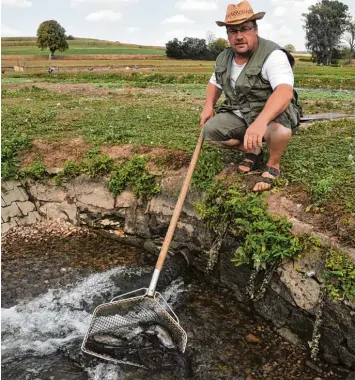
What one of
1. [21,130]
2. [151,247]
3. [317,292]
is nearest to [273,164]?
[317,292]

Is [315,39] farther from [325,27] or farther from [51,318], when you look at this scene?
[51,318]

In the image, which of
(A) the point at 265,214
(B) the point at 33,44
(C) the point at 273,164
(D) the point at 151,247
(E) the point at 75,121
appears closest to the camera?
(A) the point at 265,214

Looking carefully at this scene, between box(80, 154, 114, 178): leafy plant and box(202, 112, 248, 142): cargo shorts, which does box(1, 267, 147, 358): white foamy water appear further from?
box(202, 112, 248, 142): cargo shorts

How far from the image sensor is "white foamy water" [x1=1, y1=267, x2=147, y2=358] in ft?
15.6

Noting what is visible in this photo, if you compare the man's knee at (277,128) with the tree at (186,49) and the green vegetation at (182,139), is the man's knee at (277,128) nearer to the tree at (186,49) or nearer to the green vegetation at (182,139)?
Answer: the green vegetation at (182,139)

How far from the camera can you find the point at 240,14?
4898 mm

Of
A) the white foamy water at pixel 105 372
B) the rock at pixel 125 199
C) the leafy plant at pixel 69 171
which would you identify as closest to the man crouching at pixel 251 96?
the rock at pixel 125 199

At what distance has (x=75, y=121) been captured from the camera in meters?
9.74

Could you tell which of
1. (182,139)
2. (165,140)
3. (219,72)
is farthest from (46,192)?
(219,72)

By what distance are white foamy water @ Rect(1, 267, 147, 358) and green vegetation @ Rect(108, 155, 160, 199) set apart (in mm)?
1419

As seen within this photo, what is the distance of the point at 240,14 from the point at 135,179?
2.95 m

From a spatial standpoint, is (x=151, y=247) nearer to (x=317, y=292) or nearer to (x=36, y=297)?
(x=36, y=297)

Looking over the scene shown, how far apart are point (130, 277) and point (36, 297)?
4.22 ft

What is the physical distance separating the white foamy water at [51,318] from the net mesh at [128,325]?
43 centimetres
